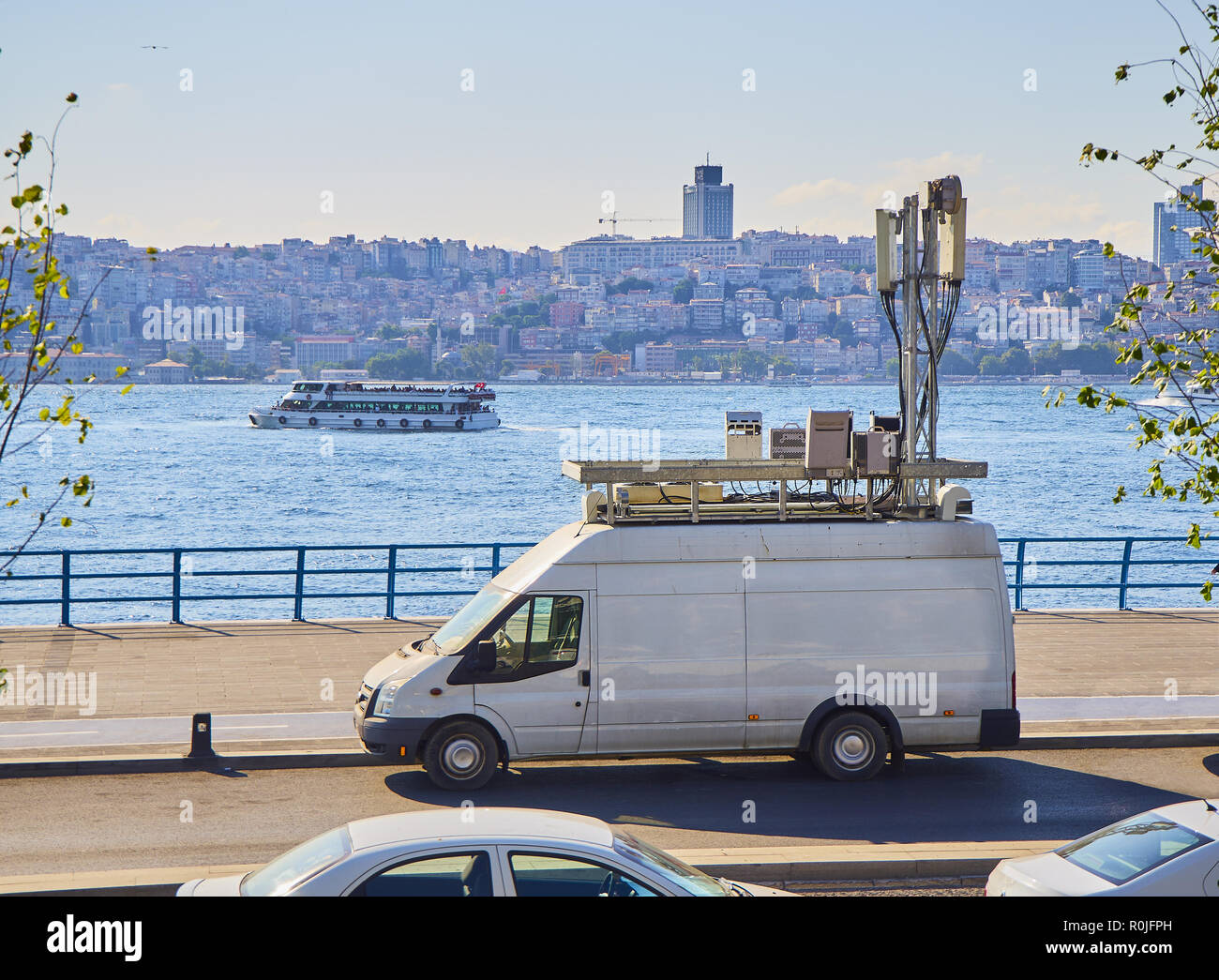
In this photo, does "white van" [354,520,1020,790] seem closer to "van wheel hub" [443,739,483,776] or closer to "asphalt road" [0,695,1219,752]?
"van wheel hub" [443,739,483,776]

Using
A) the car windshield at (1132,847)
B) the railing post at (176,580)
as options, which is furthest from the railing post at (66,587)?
the car windshield at (1132,847)

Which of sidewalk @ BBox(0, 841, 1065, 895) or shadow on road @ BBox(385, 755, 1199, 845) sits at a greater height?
sidewalk @ BBox(0, 841, 1065, 895)

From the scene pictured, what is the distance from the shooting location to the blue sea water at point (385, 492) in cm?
4556

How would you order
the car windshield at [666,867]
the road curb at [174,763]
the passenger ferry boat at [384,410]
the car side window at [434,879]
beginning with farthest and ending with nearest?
1. the passenger ferry boat at [384,410]
2. the road curb at [174,763]
3. the car windshield at [666,867]
4. the car side window at [434,879]

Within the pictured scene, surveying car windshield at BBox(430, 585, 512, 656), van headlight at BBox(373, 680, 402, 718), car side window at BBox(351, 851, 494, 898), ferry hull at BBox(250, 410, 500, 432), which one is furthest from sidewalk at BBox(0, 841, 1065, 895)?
ferry hull at BBox(250, 410, 500, 432)

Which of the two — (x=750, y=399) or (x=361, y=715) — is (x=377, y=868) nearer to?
(x=361, y=715)

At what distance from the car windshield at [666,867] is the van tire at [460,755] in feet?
15.5

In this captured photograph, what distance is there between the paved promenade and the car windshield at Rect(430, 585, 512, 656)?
3038mm

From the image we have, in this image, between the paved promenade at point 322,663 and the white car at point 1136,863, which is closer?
the white car at point 1136,863

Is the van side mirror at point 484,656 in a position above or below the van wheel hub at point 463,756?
above

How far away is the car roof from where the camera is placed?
5.61m

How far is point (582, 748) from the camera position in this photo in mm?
10930

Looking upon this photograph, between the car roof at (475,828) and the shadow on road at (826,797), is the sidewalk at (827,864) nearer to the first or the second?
the shadow on road at (826,797)
